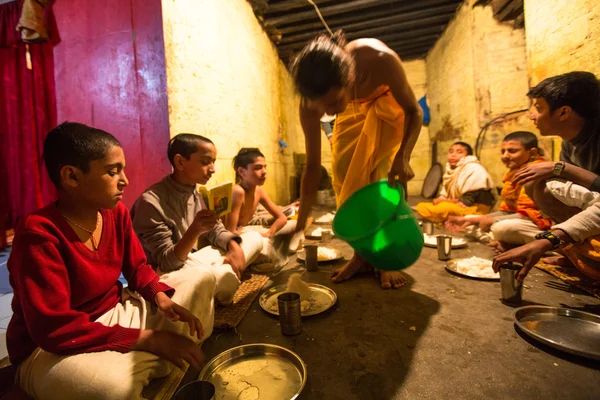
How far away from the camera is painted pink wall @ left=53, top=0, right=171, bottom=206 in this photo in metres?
2.71

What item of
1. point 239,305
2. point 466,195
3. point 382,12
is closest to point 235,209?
point 239,305

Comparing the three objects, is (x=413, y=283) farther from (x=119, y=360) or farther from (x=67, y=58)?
(x=67, y=58)

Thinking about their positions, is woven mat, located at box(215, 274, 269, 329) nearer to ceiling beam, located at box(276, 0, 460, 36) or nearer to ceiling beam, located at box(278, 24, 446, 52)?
ceiling beam, located at box(276, 0, 460, 36)

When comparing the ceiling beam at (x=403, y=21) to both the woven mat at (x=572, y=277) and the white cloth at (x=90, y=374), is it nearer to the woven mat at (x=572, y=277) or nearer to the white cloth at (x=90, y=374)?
the woven mat at (x=572, y=277)

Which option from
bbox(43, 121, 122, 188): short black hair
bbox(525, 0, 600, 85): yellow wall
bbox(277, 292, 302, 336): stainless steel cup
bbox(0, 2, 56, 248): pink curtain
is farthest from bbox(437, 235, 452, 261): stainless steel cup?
bbox(0, 2, 56, 248): pink curtain

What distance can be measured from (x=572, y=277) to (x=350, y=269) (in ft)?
5.01

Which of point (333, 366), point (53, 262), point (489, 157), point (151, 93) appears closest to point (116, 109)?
point (151, 93)

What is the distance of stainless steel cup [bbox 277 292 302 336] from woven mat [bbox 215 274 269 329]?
0.32 meters

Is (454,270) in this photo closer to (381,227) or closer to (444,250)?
(444,250)

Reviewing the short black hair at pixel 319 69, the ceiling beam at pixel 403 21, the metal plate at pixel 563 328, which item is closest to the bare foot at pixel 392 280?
the metal plate at pixel 563 328

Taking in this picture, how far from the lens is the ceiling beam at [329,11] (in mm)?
5230

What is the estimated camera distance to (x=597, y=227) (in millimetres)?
1729

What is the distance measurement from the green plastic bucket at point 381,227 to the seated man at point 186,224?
2.66 ft

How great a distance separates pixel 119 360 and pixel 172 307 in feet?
0.92
